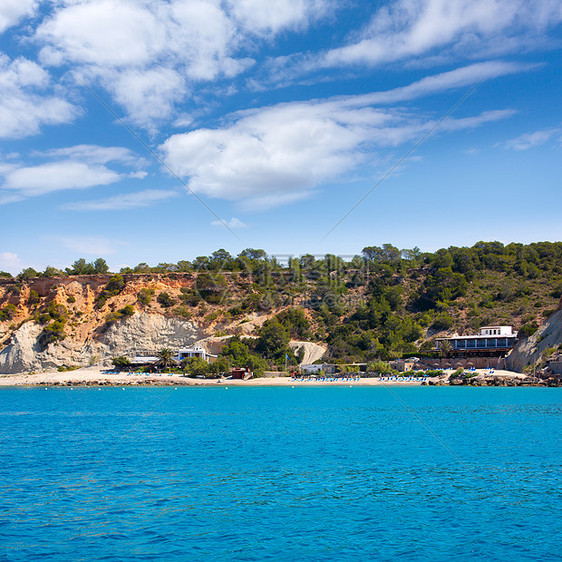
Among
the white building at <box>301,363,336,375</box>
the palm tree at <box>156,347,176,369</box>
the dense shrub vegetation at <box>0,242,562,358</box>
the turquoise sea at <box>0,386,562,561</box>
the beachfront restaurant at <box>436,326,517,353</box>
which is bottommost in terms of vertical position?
the turquoise sea at <box>0,386,562,561</box>

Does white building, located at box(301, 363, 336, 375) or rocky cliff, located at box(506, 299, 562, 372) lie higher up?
rocky cliff, located at box(506, 299, 562, 372)

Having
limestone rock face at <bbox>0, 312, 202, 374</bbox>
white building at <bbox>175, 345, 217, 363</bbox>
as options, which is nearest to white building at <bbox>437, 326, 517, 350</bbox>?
white building at <bbox>175, 345, 217, 363</bbox>

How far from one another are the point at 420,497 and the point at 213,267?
9141cm

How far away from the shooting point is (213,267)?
105375 millimetres

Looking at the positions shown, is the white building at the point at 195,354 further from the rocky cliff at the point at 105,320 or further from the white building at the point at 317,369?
the white building at the point at 317,369

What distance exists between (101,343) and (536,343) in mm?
59784

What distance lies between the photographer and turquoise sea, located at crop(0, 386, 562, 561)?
1220 cm

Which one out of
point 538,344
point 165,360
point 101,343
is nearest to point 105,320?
point 101,343

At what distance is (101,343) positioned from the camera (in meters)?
82.8

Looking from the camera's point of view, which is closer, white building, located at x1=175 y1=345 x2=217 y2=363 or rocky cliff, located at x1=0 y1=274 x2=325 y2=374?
white building, located at x1=175 y1=345 x2=217 y2=363

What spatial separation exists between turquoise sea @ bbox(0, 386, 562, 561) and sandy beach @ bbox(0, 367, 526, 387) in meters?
34.0

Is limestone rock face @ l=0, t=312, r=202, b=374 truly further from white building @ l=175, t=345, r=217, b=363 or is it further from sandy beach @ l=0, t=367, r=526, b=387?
white building @ l=175, t=345, r=217, b=363

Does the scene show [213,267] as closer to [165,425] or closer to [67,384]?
[67,384]

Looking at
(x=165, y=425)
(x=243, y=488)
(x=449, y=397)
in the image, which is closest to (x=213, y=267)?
(x=449, y=397)
